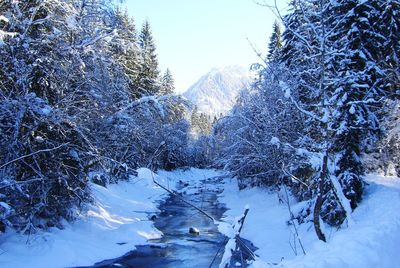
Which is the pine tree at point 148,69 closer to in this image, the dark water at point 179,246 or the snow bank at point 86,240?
the dark water at point 179,246

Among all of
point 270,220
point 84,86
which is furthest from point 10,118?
point 270,220

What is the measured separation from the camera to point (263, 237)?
55.4 feet

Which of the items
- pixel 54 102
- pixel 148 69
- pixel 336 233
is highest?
pixel 148 69

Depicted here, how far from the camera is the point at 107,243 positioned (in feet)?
49.6

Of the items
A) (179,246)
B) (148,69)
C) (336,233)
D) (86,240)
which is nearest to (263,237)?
(179,246)

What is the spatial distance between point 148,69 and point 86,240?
89.1 feet

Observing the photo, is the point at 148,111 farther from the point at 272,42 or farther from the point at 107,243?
the point at 272,42

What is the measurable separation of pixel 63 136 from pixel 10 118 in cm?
218

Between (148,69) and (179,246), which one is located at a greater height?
(148,69)

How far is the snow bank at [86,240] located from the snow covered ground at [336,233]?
134 inches

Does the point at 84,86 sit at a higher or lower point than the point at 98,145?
higher

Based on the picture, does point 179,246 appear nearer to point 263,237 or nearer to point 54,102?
point 263,237

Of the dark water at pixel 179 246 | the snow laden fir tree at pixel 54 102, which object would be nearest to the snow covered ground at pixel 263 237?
the dark water at pixel 179 246

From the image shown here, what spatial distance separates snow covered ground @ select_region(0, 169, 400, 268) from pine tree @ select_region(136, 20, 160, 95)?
1518cm
